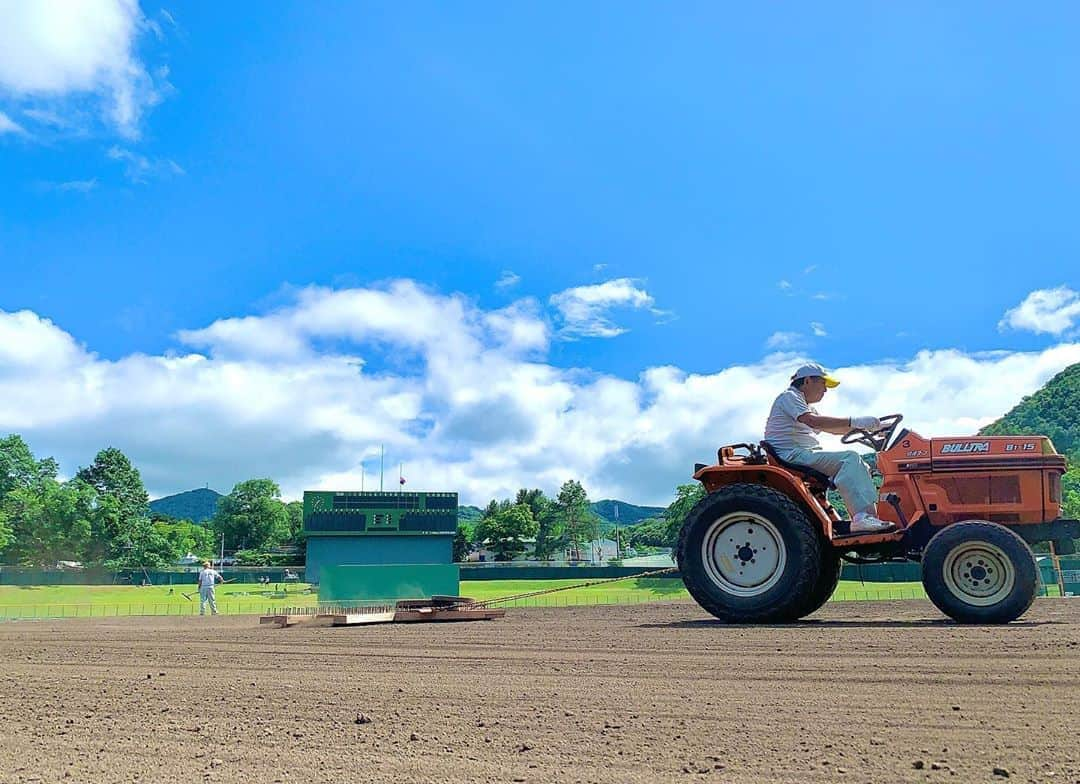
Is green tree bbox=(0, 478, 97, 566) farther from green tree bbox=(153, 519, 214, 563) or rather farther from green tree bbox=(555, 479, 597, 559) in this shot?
green tree bbox=(555, 479, 597, 559)

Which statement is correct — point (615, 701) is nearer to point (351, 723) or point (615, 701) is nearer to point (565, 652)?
point (351, 723)

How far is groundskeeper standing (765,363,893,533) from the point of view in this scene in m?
8.68

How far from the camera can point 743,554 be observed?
29.7 ft

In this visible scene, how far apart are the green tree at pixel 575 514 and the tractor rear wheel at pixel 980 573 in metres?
122

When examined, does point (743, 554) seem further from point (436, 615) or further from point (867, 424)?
point (436, 615)

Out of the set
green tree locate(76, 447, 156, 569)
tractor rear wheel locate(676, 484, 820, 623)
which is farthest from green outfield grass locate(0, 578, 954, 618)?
tractor rear wheel locate(676, 484, 820, 623)

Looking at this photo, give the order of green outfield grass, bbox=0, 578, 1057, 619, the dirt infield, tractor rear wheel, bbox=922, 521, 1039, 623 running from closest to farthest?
the dirt infield
tractor rear wheel, bbox=922, 521, 1039, 623
green outfield grass, bbox=0, 578, 1057, 619

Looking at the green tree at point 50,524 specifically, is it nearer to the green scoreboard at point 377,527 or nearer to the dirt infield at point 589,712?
the green scoreboard at point 377,527

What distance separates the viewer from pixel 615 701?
192 inches

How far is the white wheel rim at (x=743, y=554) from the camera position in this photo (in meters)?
8.86

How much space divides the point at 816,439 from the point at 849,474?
24.5 inches

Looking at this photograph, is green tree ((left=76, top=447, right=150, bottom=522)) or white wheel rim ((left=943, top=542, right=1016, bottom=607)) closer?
white wheel rim ((left=943, top=542, right=1016, bottom=607))

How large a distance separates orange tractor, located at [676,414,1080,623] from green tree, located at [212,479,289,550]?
436 ft

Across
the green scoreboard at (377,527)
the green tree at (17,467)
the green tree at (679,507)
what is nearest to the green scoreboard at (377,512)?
the green scoreboard at (377,527)
